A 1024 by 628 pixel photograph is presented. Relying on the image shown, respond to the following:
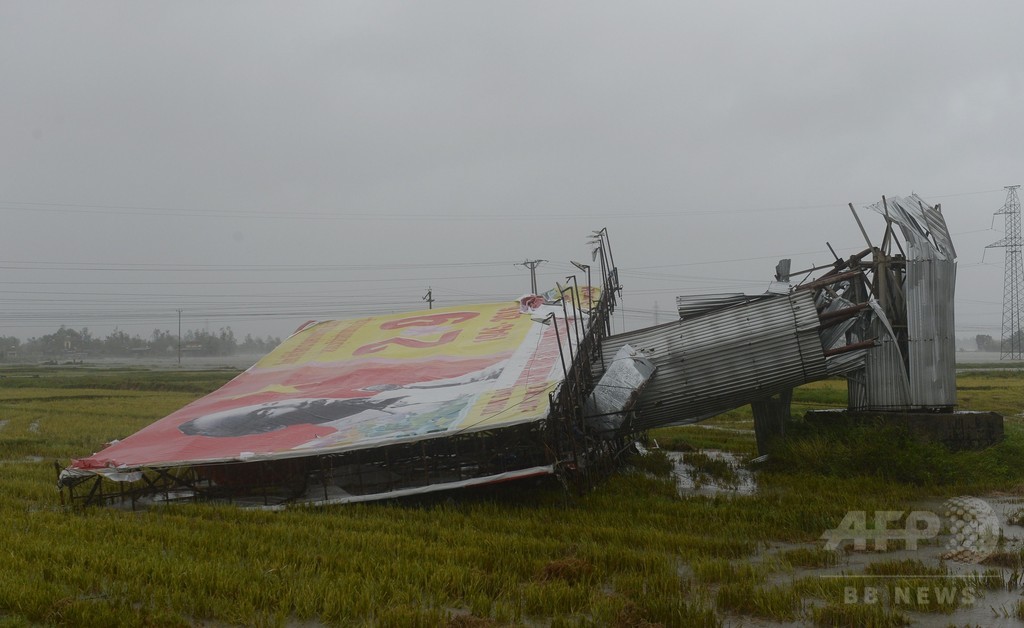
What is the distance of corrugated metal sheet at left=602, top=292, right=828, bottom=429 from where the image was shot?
14.8 m

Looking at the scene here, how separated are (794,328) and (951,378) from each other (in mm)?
3788

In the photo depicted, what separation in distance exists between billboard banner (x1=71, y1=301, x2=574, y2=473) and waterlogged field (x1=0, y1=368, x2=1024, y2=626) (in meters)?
1.17

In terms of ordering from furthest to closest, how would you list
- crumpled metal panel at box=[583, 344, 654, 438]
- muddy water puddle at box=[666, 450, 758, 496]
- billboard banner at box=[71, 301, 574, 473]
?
crumpled metal panel at box=[583, 344, 654, 438]
muddy water puddle at box=[666, 450, 758, 496]
billboard banner at box=[71, 301, 574, 473]

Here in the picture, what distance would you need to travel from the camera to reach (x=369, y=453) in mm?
13977

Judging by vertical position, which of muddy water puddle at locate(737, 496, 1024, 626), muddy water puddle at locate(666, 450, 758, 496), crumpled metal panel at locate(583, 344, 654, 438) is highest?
crumpled metal panel at locate(583, 344, 654, 438)

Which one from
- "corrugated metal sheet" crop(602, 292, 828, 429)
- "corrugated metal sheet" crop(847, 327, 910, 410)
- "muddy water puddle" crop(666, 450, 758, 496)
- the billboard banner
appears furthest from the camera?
"corrugated metal sheet" crop(847, 327, 910, 410)

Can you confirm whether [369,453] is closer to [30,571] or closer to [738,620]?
[30,571]

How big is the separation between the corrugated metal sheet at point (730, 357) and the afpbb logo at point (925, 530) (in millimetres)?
3821

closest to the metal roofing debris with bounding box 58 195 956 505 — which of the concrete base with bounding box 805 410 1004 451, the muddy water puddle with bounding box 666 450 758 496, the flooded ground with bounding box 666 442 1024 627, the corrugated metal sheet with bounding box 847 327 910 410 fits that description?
the corrugated metal sheet with bounding box 847 327 910 410

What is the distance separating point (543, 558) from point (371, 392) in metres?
7.37

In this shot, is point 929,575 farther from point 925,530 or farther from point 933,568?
point 925,530

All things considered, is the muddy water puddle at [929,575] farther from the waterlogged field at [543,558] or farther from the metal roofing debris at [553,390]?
the metal roofing debris at [553,390]

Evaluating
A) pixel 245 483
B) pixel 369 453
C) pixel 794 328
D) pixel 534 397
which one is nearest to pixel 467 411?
pixel 534 397

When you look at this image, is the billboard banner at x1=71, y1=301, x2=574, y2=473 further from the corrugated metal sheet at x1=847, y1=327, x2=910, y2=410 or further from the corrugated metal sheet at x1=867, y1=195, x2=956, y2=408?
the corrugated metal sheet at x1=867, y1=195, x2=956, y2=408
